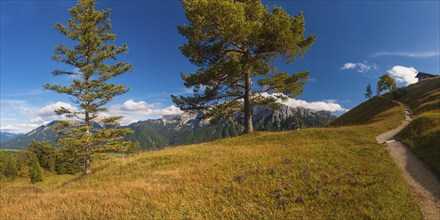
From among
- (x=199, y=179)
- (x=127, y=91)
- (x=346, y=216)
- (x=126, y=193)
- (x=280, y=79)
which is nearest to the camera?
(x=346, y=216)

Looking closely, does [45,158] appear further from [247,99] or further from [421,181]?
[421,181]

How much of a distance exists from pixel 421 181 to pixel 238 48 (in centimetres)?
1879

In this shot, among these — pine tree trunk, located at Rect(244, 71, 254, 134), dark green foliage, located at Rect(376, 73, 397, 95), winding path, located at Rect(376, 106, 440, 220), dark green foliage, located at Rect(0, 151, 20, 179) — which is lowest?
dark green foliage, located at Rect(0, 151, 20, 179)

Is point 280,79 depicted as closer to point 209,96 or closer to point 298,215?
point 209,96

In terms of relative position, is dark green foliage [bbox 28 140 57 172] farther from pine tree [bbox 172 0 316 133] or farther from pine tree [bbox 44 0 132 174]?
pine tree [bbox 172 0 316 133]

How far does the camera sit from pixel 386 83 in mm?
85062

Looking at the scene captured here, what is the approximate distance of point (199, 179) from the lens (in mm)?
8820

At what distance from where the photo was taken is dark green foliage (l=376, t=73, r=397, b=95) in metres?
84.2

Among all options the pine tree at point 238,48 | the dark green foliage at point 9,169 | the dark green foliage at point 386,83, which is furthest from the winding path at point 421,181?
the dark green foliage at point 9,169

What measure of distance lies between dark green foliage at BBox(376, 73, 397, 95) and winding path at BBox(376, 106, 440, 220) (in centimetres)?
8949

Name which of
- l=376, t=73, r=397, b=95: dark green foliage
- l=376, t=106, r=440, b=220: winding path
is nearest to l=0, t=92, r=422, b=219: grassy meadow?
l=376, t=106, r=440, b=220: winding path

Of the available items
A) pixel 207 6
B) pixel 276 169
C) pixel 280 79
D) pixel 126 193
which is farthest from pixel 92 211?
pixel 280 79

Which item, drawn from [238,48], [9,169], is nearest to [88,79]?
[238,48]

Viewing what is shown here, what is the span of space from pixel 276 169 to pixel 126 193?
228 inches
